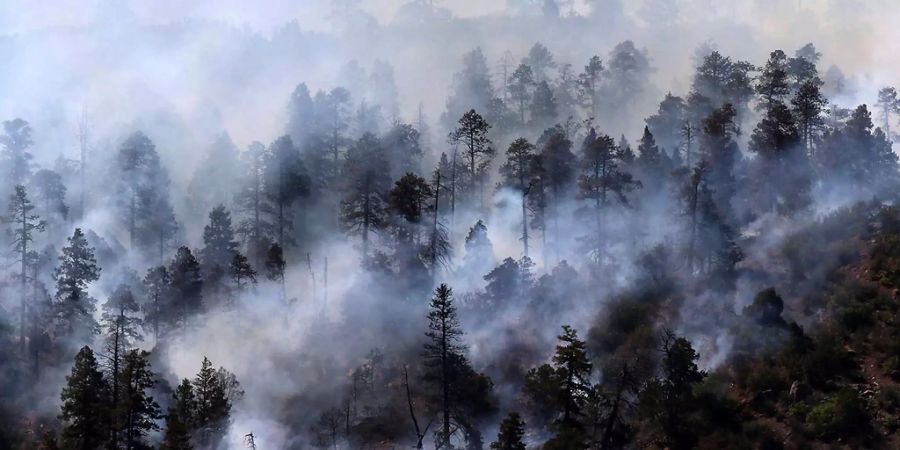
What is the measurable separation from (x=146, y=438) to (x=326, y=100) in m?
46.6

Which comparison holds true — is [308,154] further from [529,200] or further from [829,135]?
[829,135]

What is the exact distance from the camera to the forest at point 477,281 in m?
44.2

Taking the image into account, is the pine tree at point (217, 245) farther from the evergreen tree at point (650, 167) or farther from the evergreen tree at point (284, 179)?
the evergreen tree at point (650, 167)

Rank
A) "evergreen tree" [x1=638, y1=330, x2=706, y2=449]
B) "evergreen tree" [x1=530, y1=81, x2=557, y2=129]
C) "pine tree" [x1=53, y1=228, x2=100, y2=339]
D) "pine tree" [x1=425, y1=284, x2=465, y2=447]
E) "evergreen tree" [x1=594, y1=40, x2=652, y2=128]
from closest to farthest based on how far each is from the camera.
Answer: "evergreen tree" [x1=638, y1=330, x2=706, y2=449], "pine tree" [x1=425, y1=284, x2=465, y2=447], "pine tree" [x1=53, y1=228, x2=100, y2=339], "evergreen tree" [x1=530, y1=81, x2=557, y2=129], "evergreen tree" [x1=594, y1=40, x2=652, y2=128]

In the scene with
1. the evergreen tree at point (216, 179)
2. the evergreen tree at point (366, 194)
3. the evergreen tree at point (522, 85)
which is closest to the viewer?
the evergreen tree at point (366, 194)

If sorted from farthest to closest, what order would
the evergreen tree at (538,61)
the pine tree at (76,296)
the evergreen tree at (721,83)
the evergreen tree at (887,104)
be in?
1. the evergreen tree at (538,61)
2. the evergreen tree at (887,104)
3. the evergreen tree at (721,83)
4. the pine tree at (76,296)

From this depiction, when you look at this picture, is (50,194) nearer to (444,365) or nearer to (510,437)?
(444,365)

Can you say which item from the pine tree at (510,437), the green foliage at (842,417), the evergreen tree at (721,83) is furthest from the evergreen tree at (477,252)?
the evergreen tree at (721,83)

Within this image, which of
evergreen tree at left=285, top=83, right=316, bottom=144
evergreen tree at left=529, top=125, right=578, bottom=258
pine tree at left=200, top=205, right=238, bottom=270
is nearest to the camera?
evergreen tree at left=529, top=125, right=578, bottom=258

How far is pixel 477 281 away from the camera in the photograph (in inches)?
2504

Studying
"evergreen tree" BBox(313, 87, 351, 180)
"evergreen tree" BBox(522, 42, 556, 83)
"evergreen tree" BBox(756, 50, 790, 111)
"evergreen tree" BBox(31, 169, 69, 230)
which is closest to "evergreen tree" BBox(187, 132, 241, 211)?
"evergreen tree" BBox(313, 87, 351, 180)

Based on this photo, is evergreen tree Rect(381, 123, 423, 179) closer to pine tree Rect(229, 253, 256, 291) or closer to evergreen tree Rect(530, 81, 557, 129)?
evergreen tree Rect(530, 81, 557, 129)

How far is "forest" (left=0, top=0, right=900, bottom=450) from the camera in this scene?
4419 cm

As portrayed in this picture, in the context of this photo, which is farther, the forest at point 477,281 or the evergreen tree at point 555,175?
the evergreen tree at point 555,175
